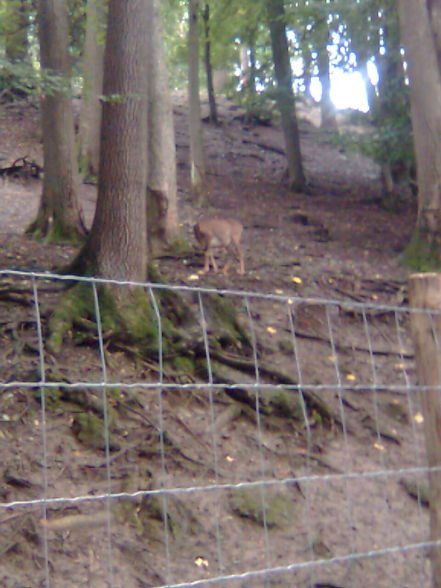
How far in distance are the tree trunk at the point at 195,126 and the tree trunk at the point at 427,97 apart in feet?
16.6

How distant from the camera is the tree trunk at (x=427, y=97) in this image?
12.6 meters

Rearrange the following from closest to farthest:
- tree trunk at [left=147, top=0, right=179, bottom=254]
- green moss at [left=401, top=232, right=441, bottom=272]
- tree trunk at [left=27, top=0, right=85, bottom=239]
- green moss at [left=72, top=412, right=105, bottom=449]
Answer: green moss at [left=72, top=412, right=105, bottom=449], tree trunk at [left=27, top=0, right=85, bottom=239], tree trunk at [left=147, top=0, right=179, bottom=254], green moss at [left=401, top=232, right=441, bottom=272]

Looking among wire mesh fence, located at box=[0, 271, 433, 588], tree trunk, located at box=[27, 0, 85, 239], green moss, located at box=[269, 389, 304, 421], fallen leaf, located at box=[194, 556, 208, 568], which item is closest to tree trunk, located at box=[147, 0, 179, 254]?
tree trunk, located at box=[27, 0, 85, 239]

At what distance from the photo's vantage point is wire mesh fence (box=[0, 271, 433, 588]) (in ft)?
21.2

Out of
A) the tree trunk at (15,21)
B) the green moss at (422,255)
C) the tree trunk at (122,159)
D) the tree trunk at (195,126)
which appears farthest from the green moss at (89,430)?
the tree trunk at (195,126)

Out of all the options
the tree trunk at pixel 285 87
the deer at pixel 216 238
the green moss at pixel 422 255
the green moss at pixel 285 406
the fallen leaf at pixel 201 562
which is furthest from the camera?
the tree trunk at pixel 285 87

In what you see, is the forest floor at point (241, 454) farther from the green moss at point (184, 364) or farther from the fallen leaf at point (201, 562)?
the green moss at point (184, 364)

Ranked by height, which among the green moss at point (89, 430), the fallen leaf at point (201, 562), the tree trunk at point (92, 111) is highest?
the tree trunk at point (92, 111)

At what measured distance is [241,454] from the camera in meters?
8.17

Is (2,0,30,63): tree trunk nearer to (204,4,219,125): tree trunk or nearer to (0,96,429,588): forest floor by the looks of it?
(0,96,429,588): forest floor

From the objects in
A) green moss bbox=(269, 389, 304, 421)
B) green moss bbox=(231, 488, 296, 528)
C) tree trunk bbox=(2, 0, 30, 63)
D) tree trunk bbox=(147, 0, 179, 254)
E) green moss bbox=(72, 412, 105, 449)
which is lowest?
green moss bbox=(231, 488, 296, 528)

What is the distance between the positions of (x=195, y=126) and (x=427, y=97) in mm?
5442

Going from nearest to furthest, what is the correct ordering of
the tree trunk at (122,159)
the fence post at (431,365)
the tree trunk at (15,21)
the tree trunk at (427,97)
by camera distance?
the fence post at (431,365), the tree trunk at (122,159), the tree trunk at (427,97), the tree trunk at (15,21)

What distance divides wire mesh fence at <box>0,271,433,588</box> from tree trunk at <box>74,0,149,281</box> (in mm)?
424
